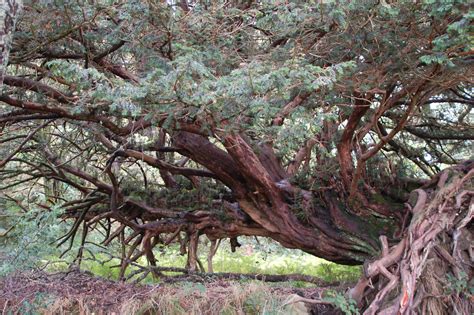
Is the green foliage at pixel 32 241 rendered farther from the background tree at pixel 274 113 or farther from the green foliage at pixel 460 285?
the green foliage at pixel 460 285

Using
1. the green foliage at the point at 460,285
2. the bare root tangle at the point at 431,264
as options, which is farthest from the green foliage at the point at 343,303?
the green foliage at the point at 460,285

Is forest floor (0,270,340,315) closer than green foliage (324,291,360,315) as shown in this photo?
No

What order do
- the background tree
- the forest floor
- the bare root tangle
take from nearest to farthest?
the background tree → the bare root tangle → the forest floor

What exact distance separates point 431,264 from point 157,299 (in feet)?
7.06

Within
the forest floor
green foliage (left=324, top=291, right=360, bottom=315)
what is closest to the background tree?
green foliage (left=324, top=291, right=360, bottom=315)

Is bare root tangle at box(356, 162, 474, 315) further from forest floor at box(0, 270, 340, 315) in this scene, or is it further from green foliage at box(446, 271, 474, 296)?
forest floor at box(0, 270, 340, 315)

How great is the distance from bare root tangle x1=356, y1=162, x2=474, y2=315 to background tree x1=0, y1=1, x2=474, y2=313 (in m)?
0.01

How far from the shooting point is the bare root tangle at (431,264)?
3373 millimetres

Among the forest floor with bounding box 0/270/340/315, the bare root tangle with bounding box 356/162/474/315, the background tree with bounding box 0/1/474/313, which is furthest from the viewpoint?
the forest floor with bounding box 0/270/340/315

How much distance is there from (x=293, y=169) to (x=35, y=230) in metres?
2.72

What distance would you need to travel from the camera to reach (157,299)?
368cm

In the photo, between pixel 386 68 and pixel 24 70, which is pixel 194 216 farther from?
pixel 386 68

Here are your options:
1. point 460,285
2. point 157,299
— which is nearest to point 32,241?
point 157,299

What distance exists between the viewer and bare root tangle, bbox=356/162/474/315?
3373mm
